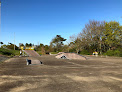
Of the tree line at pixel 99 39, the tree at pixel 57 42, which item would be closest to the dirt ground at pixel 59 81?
the tree line at pixel 99 39

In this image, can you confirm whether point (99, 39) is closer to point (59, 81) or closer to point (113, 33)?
point (113, 33)

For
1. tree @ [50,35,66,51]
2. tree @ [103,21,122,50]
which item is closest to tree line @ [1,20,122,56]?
tree @ [103,21,122,50]

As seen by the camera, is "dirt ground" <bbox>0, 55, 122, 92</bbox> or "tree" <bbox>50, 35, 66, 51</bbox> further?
"tree" <bbox>50, 35, 66, 51</bbox>

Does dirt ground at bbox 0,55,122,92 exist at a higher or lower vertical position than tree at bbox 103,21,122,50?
lower

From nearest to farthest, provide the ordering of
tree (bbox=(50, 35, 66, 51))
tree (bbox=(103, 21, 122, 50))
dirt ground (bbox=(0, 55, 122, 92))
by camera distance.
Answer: dirt ground (bbox=(0, 55, 122, 92))
tree (bbox=(103, 21, 122, 50))
tree (bbox=(50, 35, 66, 51))

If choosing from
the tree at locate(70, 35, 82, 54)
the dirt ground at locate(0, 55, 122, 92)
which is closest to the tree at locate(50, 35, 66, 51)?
the tree at locate(70, 35, 82, 54)

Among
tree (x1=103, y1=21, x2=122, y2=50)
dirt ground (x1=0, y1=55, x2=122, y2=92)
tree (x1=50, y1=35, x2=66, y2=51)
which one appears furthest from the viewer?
tree (x1=50, y1=35, x2=66, y2=51)

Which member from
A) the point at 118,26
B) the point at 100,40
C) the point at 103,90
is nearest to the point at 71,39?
the point at 100,40

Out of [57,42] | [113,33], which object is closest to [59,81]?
[113,33]

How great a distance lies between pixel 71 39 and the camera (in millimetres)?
49594

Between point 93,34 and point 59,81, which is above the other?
point 93,34

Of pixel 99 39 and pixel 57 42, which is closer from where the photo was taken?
pixel 99 39

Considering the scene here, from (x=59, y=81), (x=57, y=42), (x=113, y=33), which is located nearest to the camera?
(x=59, y=81)

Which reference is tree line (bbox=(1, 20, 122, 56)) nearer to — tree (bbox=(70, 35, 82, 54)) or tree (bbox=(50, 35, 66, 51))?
tree (bbox=(70, 35, 82, 54))
